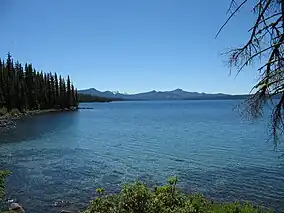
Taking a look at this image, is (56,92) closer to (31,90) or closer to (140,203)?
A: (31,90)

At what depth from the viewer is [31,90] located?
10175 centimetres

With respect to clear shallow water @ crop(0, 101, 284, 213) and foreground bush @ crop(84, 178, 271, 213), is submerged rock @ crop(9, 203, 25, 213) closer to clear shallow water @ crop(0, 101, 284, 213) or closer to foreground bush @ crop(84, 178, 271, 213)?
clear shallow water @ crop(0, 101, 284, 213)

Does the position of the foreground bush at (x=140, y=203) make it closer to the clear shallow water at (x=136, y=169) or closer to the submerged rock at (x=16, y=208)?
the submerged rock at (x=16, y=208)

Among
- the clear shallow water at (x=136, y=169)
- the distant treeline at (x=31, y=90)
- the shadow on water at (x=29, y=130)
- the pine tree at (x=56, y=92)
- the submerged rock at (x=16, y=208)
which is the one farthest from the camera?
the pine tree at (x=56, y=92)

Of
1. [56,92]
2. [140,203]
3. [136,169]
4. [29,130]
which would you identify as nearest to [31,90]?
[56,92]

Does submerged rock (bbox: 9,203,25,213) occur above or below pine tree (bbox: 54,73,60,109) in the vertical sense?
below

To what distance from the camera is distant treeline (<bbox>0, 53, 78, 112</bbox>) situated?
285 ft

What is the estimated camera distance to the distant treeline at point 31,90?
87000 mm

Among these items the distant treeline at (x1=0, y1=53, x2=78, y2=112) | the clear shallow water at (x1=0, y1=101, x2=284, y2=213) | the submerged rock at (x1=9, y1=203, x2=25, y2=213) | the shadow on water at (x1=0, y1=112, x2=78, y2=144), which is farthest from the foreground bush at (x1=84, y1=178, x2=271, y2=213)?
the distant treeline at (x1=0, y1=53, x2=78, y2=112)

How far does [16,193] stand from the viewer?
1636 cm

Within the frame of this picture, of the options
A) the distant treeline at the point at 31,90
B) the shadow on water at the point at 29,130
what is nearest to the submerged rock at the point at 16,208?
the shadow on water at the point at 29,130

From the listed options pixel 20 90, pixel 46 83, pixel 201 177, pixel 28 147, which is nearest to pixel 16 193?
pixel 201 177

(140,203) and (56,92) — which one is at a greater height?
(56,92)

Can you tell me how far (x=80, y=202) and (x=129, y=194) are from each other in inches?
337
